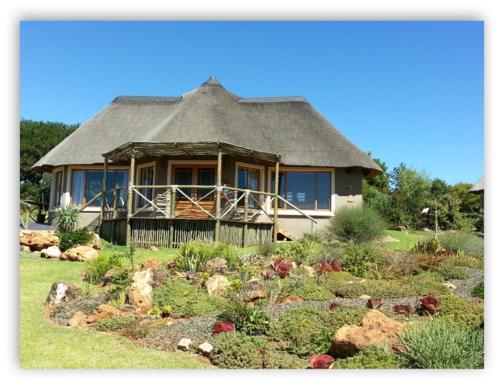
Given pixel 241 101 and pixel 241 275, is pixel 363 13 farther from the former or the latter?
pixel 241 101

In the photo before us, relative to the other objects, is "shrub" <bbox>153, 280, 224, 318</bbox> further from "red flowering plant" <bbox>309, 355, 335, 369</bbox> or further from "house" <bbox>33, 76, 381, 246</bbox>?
"house" <bbox>33, 76, 381, 246</bbox>

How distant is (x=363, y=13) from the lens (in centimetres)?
642

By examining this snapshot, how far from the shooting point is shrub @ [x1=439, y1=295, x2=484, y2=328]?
19.1 ft

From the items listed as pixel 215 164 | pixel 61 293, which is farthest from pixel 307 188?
pixel 61 293

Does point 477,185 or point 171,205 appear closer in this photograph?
point 477,185

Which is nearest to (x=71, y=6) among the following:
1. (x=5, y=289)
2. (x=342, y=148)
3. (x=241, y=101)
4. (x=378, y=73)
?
(x=5, y=289)

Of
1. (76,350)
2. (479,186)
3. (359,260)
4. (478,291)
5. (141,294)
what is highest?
(479,186)

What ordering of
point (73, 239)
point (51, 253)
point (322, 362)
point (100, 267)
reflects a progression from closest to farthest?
1. point (322, 362)
2. point (100, 267)
3. point (51, 253)
4. point (73, 239)

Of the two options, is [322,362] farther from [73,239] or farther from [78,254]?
[73,239]

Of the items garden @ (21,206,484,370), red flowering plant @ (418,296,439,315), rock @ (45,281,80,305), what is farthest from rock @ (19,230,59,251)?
red flowering plant @ (418,296,439,315)

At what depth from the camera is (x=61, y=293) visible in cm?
675

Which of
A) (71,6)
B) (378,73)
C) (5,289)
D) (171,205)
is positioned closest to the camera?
(5,289)

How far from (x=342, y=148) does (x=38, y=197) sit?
7.95 meters

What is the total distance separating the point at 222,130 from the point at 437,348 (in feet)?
29.1
